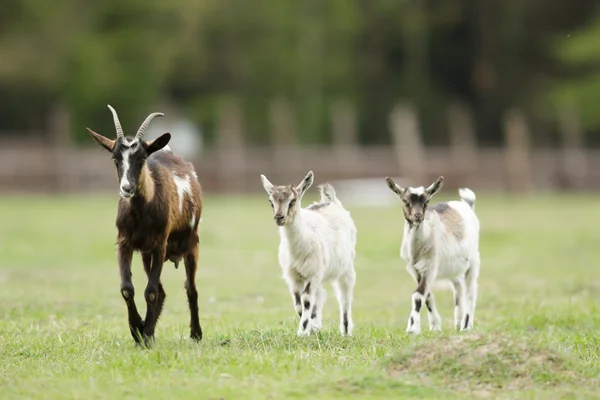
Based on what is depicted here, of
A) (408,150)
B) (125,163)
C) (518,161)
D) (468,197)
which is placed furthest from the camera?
(408,150)

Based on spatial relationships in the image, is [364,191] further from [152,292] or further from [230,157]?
[152,292]

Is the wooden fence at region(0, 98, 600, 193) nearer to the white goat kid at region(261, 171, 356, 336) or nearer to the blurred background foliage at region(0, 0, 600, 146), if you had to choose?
the blurred background foliage at region(0, 0, 600, 146)

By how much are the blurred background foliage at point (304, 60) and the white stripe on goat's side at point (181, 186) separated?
34908 millimetres

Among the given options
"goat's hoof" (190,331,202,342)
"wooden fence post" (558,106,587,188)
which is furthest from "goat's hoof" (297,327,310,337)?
"wooden fence post" (558,106,587,188)

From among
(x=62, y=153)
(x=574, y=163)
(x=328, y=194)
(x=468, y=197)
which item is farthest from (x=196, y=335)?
(x=574, y=163)

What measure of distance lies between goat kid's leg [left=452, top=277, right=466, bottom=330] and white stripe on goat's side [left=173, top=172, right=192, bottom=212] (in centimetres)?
299

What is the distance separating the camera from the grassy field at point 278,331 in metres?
7.79

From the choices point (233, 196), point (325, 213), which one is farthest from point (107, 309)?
point (233, 196)

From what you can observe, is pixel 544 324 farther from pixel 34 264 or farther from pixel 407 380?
pixel 34 264

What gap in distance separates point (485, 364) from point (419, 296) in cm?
230

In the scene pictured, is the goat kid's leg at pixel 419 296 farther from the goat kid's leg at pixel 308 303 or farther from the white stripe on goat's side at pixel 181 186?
the white stripe on goat's side at pixel 181 186

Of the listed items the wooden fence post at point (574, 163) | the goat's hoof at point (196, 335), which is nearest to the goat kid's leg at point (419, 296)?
the goat's hoof at point (196, 335)

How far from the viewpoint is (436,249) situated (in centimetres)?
1061

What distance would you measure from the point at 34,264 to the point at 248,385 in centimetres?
1207
